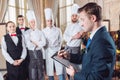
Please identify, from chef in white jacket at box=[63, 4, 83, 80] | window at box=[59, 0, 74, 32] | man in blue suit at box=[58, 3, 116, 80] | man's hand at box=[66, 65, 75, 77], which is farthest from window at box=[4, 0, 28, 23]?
man in blue suit at box=[58, 3, 116, 80]

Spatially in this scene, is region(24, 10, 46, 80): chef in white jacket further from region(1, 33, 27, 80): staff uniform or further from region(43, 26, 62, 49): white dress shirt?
region(1, 33, 27, 80): staff uniform

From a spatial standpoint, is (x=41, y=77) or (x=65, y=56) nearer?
(x=65, y=56)

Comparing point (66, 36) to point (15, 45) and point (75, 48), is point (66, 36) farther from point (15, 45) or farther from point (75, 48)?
point (15, 45)

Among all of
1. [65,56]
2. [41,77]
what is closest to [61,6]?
[41,77]

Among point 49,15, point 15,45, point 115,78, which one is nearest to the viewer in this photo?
point 15,45

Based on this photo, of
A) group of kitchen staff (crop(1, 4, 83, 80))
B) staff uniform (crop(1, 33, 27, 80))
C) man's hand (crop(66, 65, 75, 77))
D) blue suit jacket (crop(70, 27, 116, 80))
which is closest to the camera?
blue suit jacket (crop(70, 27, 116, 80))

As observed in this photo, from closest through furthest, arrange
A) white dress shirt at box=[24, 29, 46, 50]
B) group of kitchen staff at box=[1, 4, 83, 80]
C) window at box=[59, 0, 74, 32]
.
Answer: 1. group of kitchen staff at box=[1, 4, 83, 80]
2. white dress shirt at box=[24, 29, 46, 50]
3. window at box=[59, 0, 74, 32]

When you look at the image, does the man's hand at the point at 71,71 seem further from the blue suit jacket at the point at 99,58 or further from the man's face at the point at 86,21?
the man's face at the point at 86,21

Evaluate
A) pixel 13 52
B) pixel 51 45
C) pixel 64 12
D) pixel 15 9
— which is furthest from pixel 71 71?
pixel 64 12

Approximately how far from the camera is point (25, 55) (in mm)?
4098

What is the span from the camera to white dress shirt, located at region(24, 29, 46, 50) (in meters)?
4.30

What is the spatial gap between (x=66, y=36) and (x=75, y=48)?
35 centimetres

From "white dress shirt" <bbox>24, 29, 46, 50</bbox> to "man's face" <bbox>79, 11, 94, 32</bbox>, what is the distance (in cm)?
283

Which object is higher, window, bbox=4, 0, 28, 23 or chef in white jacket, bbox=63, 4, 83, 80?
window, bbox=4, 0, 28, 23
